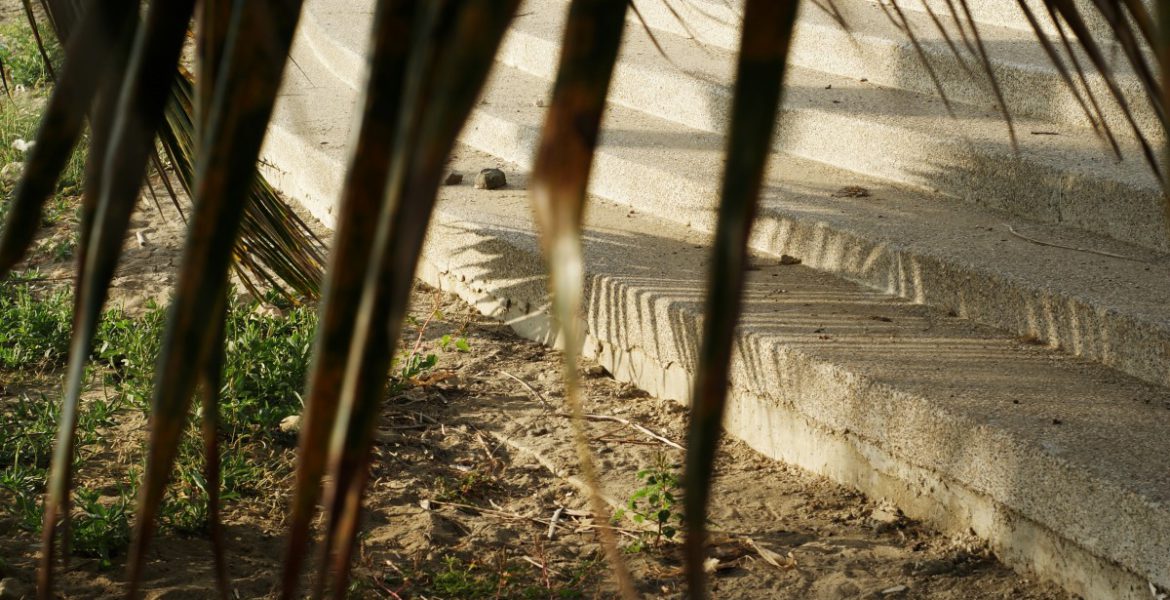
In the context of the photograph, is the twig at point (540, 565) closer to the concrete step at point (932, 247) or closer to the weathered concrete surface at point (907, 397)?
the weathered concrete surface at point (907, 397)

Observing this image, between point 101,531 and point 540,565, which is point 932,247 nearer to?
point 540,565

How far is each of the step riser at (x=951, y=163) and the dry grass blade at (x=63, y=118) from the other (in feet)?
6.18

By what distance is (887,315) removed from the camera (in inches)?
116

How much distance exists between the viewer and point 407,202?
1.07 ft

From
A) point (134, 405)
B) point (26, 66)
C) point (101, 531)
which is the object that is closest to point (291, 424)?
point (134, 405)

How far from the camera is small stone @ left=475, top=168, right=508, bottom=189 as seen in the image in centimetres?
414

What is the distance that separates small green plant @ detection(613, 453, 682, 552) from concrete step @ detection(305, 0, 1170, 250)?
961mm

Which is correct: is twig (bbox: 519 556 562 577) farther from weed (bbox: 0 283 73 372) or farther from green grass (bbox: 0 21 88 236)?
green grass (bbox: 0 21 88 236)

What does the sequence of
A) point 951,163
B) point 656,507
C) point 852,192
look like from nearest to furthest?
1. point 656,507
2. point 951,163
3. point 852,192

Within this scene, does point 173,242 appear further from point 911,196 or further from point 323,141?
point 911,196

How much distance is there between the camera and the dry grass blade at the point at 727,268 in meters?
0.34

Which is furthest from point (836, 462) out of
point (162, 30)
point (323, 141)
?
point (323, 141)

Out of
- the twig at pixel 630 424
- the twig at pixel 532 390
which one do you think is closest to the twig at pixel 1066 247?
the twig at pixel 630 424

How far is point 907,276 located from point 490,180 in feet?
5.50
